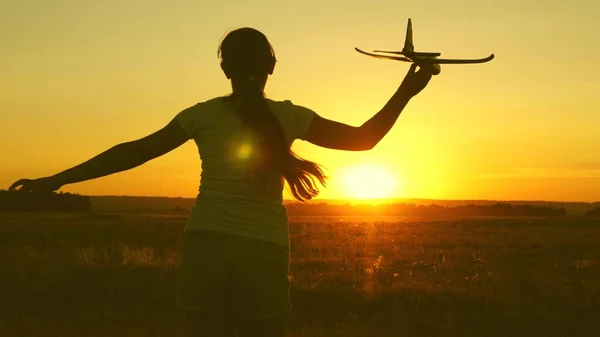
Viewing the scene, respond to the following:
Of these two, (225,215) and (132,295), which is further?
(132,295)

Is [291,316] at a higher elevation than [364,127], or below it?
below

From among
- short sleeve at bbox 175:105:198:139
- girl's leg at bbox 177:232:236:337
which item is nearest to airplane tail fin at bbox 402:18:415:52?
short sleeve at bbox 175:105:198:139

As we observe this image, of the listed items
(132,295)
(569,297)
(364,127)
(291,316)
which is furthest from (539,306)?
(364,127)

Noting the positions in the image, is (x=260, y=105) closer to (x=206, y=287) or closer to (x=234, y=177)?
(x=234, y=177)

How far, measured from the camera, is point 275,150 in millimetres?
2752

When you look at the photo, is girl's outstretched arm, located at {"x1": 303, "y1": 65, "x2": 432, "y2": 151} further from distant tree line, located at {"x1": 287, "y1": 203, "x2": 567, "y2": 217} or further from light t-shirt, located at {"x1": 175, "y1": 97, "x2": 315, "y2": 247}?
distant tree line, located at {"x1": 287, "y1": 203, "x2": 567, "y2": 217}

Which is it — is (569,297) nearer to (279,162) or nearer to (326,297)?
(326,297)

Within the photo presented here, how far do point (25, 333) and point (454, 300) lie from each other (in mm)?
6299

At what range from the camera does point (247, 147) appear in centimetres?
280

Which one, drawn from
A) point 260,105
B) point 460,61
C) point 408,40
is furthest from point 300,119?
point 460,61

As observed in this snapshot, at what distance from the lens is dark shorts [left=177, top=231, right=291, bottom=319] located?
2.74 metres

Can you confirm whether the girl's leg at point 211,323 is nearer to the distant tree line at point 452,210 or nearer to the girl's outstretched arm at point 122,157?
the girl's outstretched arm at point 122,157

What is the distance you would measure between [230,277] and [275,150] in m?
0.48

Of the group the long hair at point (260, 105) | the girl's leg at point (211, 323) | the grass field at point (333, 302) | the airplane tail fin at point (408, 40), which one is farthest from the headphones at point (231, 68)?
the grass field at point (333, 302)
